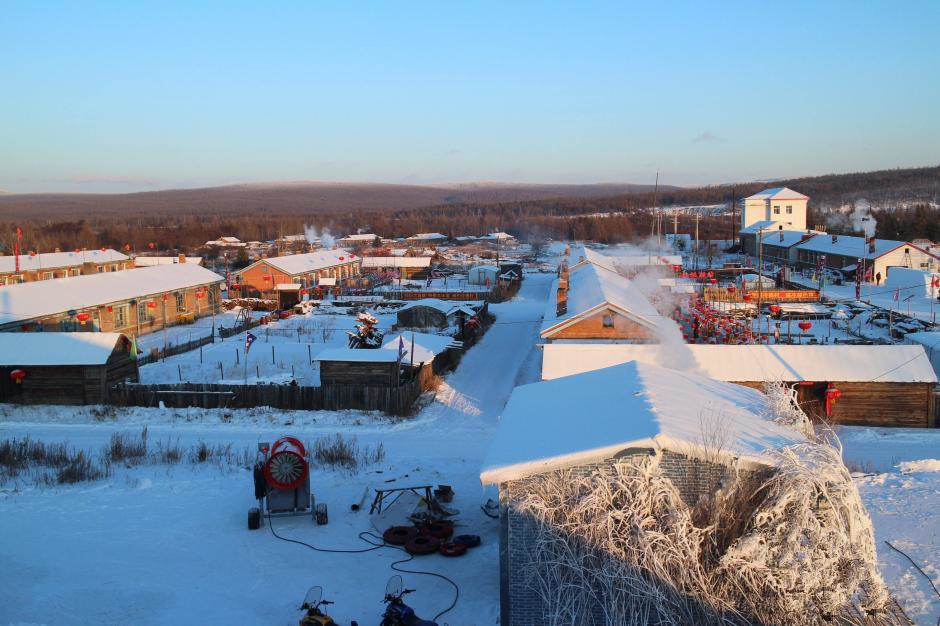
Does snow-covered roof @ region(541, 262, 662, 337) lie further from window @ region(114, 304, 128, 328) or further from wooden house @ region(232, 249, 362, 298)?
wooden house @ region(232, 249, 362, 298)

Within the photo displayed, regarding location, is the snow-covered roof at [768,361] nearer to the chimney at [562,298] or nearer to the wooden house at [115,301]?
the chimney at [562,298]

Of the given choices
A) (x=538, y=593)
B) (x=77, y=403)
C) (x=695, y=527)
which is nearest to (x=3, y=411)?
(x=77, y=403)

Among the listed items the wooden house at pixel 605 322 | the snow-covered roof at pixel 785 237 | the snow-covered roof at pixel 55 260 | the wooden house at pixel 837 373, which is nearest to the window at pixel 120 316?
the snow-covered roof at pixel 55 260

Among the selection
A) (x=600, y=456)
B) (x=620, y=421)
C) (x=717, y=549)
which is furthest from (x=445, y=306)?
(x=717, y=549)

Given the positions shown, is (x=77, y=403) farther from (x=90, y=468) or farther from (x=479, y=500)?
(x=479, y=500)

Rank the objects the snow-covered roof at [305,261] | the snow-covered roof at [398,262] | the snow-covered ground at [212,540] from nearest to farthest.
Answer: the snow-covered ground at [212,540]
the snow-covered roof at [305,261]
the snow-covered roof at [398,262]

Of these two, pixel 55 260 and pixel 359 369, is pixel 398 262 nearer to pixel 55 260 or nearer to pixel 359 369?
pixel 55 260
